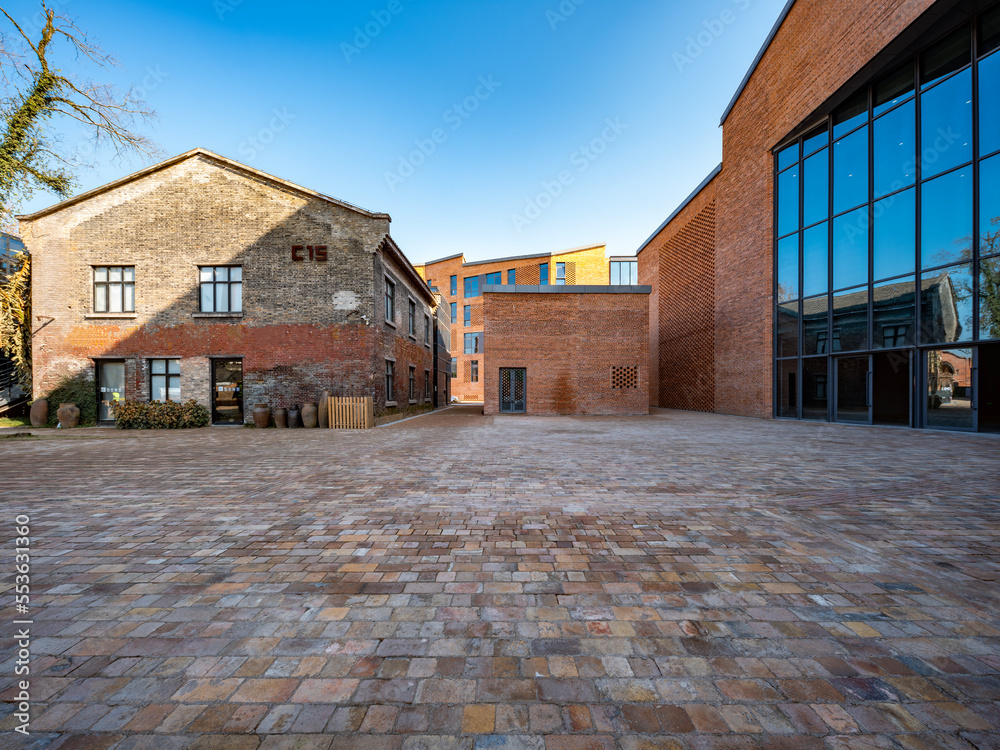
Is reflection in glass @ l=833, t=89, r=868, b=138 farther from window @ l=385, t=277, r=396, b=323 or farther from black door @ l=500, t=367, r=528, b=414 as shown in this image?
window @ l=385, t=277, r=396, b=323

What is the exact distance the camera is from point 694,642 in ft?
7.00

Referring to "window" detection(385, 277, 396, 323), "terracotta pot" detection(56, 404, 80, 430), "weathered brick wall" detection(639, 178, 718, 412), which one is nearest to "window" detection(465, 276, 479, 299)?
"weathered brick wall" detection(639, 178, 718, 412)

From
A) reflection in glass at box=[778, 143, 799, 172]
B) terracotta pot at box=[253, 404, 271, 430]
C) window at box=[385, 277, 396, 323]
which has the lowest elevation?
terracotta pot at box=[253, 404, 271, 430]

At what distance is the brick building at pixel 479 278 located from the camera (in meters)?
37.1

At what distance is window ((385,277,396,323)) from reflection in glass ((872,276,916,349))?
17.1m

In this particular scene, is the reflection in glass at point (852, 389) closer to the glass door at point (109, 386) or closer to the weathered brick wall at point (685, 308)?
the weathered brick wall at point (685, 308)

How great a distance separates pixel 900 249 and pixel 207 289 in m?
23.1

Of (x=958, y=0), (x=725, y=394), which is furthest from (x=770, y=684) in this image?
(x=725, y=394)

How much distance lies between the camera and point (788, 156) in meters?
15.6

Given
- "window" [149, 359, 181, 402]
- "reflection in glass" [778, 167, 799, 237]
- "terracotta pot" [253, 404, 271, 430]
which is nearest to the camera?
"terracotta pot" [253, 404, 271, 430]

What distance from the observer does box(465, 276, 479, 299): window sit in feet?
139

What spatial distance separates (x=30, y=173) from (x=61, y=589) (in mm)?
15650

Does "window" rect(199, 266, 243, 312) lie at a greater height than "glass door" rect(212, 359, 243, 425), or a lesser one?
greater

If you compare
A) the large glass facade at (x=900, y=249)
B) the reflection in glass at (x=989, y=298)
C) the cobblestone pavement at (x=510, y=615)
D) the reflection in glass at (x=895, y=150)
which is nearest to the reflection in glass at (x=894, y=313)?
the large glass facade at (x=900, y=249)
